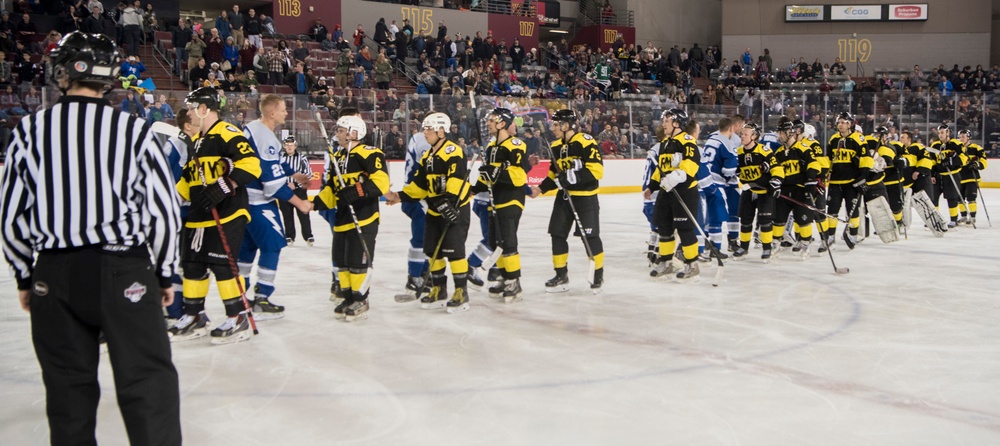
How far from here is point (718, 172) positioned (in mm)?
8453

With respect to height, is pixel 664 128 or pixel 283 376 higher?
pixel 664 128

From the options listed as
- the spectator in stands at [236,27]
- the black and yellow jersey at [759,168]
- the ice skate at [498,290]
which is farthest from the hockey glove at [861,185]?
the spectator in stands at [236,27]

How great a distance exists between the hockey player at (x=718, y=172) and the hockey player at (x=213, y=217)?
4586 mm

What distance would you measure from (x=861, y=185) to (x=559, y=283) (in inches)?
176

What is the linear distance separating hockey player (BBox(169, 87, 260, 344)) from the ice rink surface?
0.71ft

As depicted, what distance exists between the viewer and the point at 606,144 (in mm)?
17406

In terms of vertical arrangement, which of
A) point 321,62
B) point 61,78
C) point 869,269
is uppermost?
point 321,62

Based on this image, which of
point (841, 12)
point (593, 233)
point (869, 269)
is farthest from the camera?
point (841, 12)

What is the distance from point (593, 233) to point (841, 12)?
2423 cm

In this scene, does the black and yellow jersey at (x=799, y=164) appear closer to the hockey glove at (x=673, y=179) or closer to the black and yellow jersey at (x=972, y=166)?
the hockey glove at (x=673, y=179)

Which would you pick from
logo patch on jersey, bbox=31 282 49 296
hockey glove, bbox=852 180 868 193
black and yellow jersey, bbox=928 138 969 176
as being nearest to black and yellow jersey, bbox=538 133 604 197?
hockey glove, bbox=852 180 868 193

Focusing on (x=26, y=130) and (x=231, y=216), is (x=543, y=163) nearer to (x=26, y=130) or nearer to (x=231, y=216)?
(x=231, y=216)

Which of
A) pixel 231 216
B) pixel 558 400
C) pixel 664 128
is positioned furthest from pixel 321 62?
pixel 558 400

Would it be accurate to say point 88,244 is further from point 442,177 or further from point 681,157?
point 681,157
